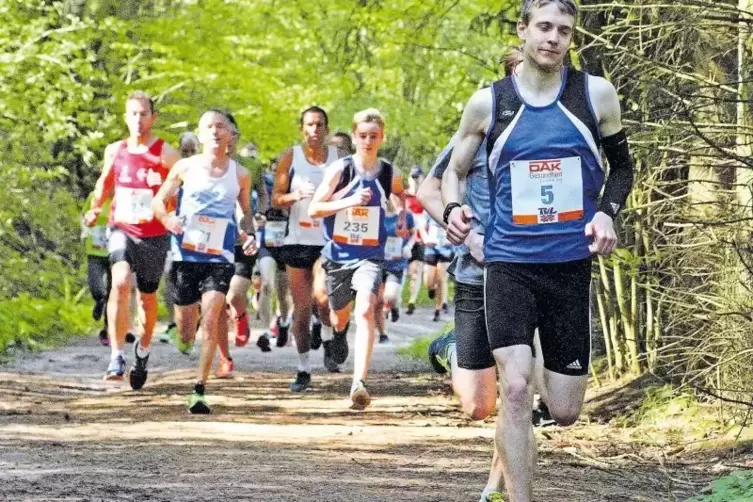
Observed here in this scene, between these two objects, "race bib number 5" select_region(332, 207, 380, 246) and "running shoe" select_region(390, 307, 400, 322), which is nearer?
"race bib number 5" select_region(332, 207, 380, 246)

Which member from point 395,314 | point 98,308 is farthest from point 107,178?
point 395,314

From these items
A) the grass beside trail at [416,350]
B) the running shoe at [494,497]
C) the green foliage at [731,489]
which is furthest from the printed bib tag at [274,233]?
the running shoe at [494,497]

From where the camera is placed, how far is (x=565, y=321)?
5.63 metres

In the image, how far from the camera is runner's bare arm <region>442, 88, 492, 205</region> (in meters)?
5.55

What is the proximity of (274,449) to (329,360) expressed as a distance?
5.10 m

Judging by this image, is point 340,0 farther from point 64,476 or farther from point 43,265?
point 64,476

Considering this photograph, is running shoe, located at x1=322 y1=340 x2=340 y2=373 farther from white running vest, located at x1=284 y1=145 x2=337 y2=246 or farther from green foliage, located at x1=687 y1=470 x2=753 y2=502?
green foliage, located at x1=687 y1=470 x2=753 y2=502

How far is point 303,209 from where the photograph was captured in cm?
1245

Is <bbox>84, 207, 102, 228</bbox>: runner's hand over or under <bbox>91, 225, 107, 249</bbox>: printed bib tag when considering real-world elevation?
over

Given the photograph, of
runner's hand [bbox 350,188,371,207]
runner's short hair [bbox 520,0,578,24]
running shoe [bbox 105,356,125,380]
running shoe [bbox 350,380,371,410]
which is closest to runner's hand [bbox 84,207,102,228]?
running shoe [bbox 105,356,125,380]

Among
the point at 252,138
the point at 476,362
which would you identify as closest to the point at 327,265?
the point at 476,362

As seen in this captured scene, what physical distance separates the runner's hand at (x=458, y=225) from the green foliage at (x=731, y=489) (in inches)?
57.7

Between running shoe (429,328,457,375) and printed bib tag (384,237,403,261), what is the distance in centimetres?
997

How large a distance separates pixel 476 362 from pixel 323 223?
5352 millimetres
